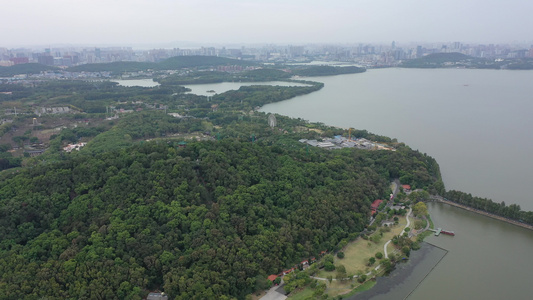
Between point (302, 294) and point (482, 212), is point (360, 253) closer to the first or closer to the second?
point (302, 294)

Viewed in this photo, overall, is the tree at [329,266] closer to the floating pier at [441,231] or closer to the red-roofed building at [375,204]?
the red-roofed building at [375,204]

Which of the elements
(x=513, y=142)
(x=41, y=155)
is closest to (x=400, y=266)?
(x=513, y=142)

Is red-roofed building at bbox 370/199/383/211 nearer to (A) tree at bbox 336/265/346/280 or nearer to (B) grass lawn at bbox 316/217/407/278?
(B) grass lawn at bbox 316/217/407/278

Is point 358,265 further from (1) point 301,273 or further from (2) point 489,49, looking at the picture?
(2) point 489,49

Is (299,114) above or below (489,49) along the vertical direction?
below

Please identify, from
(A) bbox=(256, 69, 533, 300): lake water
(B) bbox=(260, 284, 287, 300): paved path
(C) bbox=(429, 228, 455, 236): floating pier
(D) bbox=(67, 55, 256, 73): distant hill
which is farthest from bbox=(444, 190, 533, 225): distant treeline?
(D) bbox=(67, 55, 256, 73): distant hill
